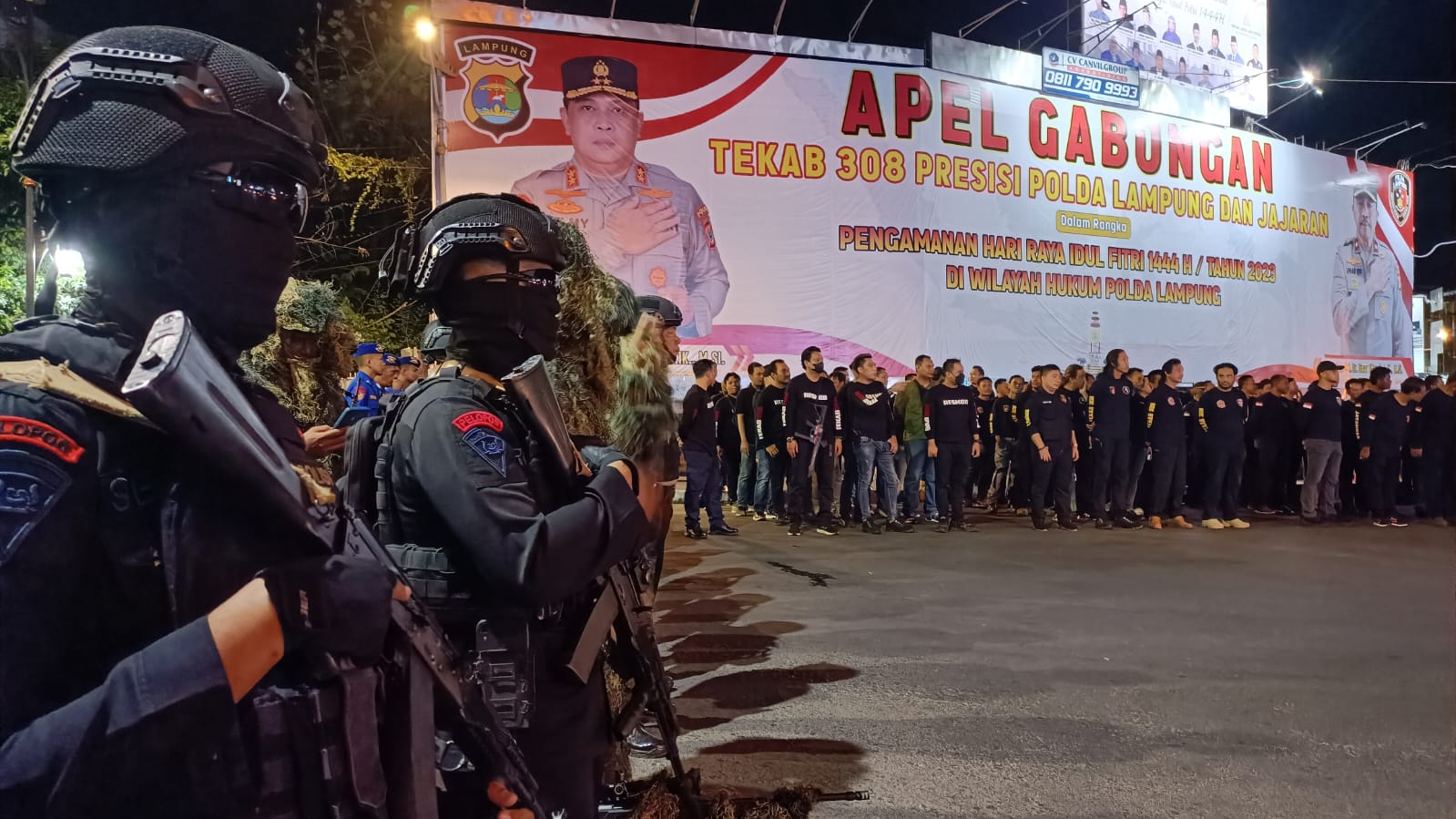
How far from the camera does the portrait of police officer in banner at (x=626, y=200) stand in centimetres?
1270

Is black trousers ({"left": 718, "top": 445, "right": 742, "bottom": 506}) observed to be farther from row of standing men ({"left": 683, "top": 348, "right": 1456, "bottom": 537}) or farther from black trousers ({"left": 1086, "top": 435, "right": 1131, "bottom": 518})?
black trousers ({"left": 1086, "top": 435, "right": 1131, "bottom": 518})

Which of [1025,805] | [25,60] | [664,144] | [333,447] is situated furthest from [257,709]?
[664,144]

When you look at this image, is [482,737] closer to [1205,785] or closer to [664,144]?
[1205,785]

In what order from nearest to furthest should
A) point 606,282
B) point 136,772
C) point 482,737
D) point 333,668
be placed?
point 136,772
point 333,668
point 482,737
point 606,282

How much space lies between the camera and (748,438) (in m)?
12.1

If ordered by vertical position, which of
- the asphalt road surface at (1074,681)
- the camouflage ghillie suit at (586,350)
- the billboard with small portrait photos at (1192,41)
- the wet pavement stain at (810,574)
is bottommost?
the asphalt road surface at (1074,681)

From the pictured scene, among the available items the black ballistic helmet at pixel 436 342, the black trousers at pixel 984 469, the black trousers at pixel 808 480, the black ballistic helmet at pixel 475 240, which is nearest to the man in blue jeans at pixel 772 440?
the black trousers at pixel 808 480

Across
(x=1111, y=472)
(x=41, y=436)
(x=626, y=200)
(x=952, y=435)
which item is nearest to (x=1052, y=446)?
(x=1111, y=472)

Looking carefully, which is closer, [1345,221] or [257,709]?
[257,709]

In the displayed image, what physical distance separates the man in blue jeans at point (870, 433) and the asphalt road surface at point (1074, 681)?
6.62 ft

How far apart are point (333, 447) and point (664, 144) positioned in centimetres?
1108

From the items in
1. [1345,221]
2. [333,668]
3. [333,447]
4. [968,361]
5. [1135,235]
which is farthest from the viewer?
[1345,221]

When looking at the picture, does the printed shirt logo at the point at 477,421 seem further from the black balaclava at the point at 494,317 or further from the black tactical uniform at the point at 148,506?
the black tactical uniform at the point at 148,506

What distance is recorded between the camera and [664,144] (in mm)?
13312
